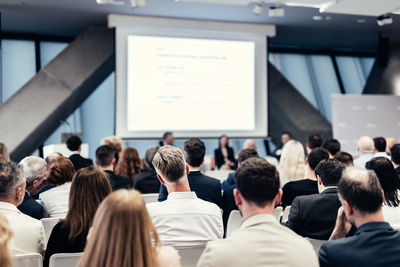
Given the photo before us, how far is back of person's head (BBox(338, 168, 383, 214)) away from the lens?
1899 mm

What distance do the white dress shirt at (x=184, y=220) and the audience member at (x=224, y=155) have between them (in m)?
5.90

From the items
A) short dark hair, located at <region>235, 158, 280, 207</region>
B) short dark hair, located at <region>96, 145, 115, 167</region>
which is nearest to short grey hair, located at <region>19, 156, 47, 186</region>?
short dark hair, located at <region>96, 145, 115, 167</region>

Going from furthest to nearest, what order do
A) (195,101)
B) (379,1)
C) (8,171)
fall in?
(195,101), (379,1), (8,171)

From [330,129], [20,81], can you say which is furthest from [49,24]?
[330,129]

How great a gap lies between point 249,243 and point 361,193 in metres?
0.66

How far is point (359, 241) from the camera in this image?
1763mm

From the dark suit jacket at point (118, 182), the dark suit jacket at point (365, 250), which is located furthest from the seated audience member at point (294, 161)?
the dark suit jacket at point (365, 250)

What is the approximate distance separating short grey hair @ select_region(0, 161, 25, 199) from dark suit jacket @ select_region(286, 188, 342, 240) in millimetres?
1687

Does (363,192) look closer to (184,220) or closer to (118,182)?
(184,220)

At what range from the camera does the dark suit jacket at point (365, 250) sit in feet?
5.66

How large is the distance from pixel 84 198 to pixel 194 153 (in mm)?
1628

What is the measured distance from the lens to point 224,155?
8.66 m

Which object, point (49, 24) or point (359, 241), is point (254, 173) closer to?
point (359, 241)

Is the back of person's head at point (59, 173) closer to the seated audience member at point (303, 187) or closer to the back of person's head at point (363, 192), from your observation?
the seated audience member at point (303, 187)
